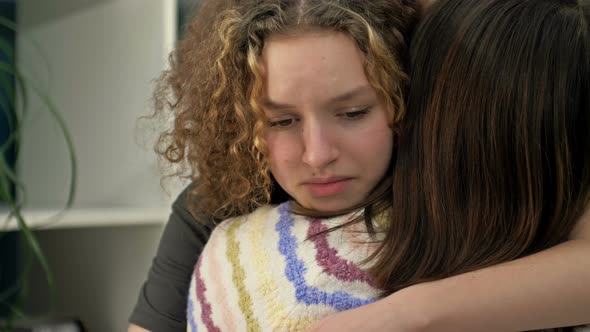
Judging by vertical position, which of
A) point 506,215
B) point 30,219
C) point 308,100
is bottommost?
point 30,219

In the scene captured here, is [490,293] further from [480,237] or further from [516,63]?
[516,63]

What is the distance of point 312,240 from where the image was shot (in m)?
0.81

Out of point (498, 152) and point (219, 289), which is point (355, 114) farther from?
point (219, 289)

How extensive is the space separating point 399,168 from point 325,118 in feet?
0.35

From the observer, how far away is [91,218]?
4.30 feet

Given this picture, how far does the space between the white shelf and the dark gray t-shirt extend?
0.69ft

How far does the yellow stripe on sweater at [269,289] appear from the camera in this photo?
77 cm

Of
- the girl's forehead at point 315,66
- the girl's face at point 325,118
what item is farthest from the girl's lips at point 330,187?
the girl's forehead at point 315,66

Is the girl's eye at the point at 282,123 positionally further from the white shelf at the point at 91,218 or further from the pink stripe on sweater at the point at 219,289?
the white shelf at the point at 91,218

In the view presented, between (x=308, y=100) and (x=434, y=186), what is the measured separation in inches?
6.8

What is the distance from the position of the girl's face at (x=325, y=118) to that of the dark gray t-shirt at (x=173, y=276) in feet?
0.88

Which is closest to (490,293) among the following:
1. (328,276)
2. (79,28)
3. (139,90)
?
(328,276)

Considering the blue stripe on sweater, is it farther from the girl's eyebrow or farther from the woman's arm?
the girl's eyebrow

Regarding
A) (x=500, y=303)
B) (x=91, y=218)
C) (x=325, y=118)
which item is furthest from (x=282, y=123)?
(x=91, y=218)
